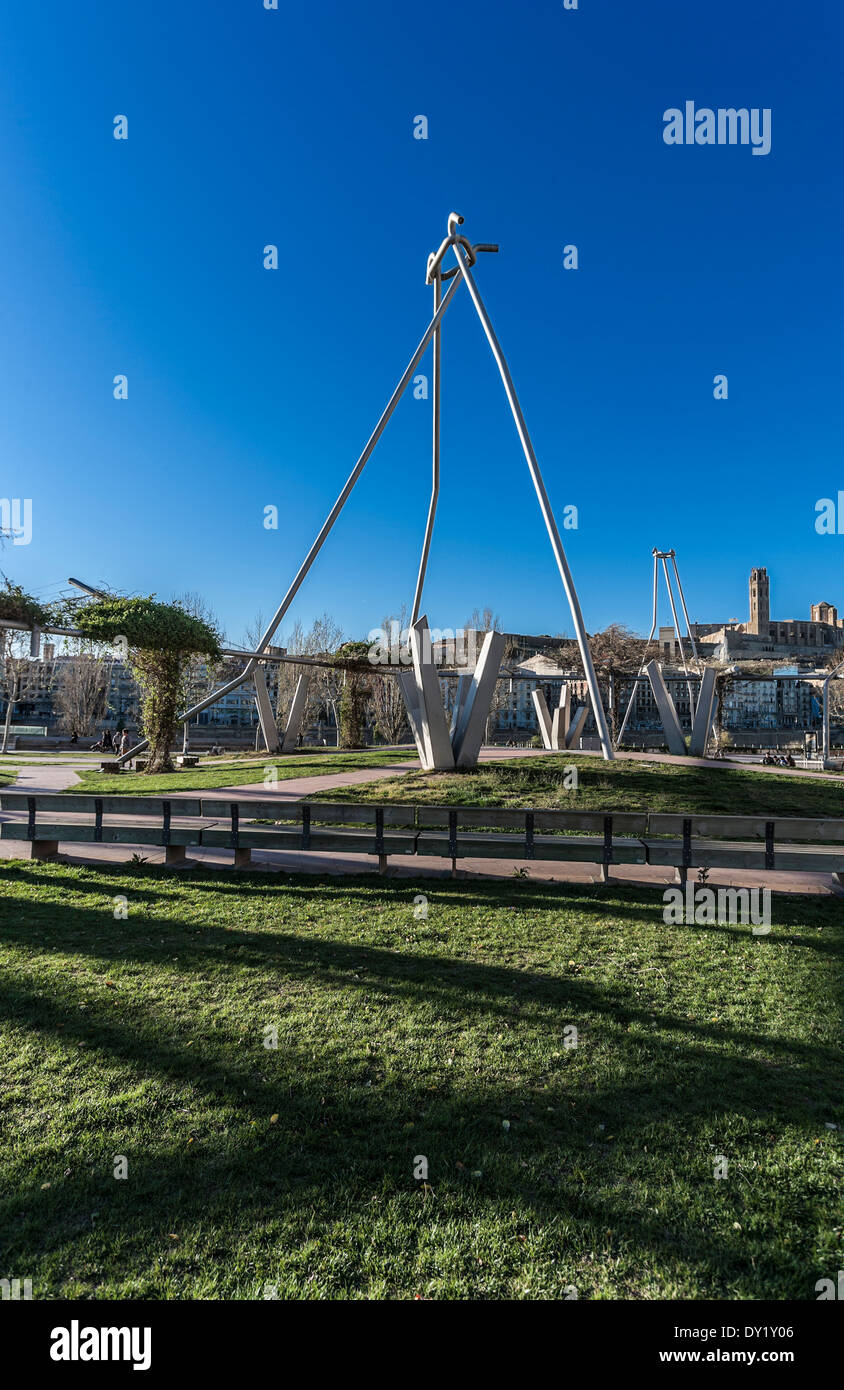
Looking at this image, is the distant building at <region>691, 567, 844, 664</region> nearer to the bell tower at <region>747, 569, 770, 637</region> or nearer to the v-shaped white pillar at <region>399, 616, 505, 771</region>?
the bell tower at <region>747, 569, 770, 637</region>

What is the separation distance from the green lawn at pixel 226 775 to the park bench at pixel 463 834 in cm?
582

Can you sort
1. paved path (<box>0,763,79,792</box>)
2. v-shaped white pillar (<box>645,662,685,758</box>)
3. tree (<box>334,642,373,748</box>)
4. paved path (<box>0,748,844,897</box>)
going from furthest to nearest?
tree (<box>334,642,373,748</box>) → v-shaped white pillar (<box>645,662,685,758</box>) → paved path (<box>0,763,79,792</box>) → paved path (<box>0,748,844,897</box>)

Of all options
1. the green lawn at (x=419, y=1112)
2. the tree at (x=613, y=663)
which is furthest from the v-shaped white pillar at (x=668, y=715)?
the green lawn at (x=419, y=1112)

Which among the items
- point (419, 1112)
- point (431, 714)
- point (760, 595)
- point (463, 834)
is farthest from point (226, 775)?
point (760, 595)

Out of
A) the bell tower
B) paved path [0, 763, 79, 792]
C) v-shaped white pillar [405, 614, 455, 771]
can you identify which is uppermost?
the bell tower

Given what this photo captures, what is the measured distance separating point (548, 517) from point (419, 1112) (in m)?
17.4

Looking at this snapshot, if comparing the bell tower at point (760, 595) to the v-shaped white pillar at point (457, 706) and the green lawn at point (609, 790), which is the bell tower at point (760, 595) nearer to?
the green lawn at point (609, 790)

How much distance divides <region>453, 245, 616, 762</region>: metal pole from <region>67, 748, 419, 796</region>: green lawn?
6.68 metres

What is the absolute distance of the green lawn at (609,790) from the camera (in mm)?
12375

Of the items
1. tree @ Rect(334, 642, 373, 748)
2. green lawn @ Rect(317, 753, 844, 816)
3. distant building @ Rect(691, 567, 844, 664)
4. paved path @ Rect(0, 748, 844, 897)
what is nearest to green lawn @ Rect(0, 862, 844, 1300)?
paved path @ Rect(0, 748, 844, 897)

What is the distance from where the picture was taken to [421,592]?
69.7ft

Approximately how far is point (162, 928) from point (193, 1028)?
7.49ft

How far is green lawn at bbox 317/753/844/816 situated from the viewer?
1238 centimetres

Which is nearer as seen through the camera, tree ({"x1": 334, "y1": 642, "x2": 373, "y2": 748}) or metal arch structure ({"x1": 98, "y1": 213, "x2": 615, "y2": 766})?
metal arch structure ({"x1": 98, "y1": 213, "x2": 615, "y2": 766})
